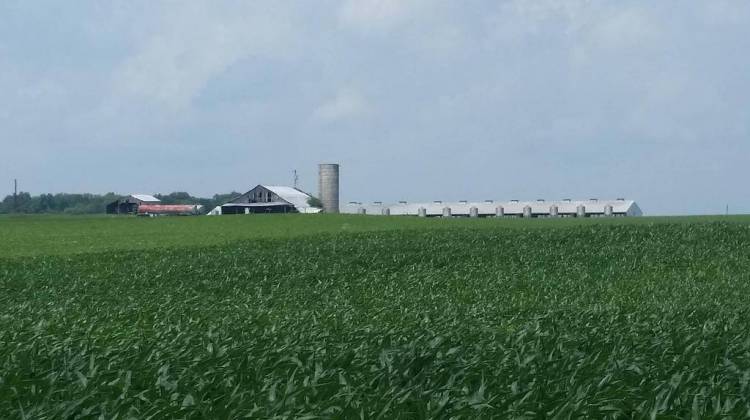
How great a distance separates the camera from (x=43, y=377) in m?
7.20

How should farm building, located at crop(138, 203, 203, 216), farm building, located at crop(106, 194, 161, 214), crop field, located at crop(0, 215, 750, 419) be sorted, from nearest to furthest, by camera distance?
crop field, located at crop(0, 215, 750, 419) < farm building, located at crop(138, 203, 203, 216) < farm building, located at crop(106, 194, 161, 214)

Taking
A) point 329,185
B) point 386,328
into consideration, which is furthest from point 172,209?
point 386,328

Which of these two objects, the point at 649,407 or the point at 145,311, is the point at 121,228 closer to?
the point at 145,311

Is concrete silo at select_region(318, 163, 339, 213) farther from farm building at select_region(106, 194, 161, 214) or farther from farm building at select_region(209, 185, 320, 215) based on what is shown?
farm building at select_region(106, 194, 161, 214)

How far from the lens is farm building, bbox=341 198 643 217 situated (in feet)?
321

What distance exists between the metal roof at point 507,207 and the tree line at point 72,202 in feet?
97.9

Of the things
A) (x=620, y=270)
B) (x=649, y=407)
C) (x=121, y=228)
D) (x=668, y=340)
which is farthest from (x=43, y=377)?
(x=121, y=228)

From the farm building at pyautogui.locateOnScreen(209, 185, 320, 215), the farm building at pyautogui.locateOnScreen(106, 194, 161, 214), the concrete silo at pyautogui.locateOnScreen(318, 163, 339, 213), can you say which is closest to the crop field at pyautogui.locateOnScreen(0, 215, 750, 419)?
the farm building at pyautogui.locateOnScreen(209, 185, 320, 215)

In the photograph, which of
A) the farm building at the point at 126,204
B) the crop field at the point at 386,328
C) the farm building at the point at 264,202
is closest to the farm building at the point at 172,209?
the farm building at the point at 126,204

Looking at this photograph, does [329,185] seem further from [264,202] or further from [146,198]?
[146,198]

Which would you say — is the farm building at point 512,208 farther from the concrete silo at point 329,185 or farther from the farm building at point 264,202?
the farm building at point 264,202

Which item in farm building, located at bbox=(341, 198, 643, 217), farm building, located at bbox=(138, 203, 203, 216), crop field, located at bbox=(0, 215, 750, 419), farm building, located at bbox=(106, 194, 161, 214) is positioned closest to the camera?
crop field, located at bbox=(0, 215, 750, 419)

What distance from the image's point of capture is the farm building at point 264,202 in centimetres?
10638

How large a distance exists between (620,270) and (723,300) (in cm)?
731
